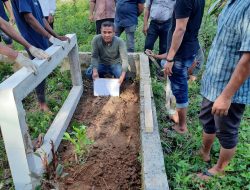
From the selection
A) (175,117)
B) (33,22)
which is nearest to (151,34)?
(175,117)

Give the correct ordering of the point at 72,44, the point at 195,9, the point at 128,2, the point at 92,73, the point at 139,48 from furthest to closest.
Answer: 1. the point at 139,48
2. the point at 128,2
3. the point at 92,73
4. the point at 72,44
5. the point at 195,9

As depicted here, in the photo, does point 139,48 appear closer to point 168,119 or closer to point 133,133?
point 168,119

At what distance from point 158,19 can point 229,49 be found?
9.54 feet

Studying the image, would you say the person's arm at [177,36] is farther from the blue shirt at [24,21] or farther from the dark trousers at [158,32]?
the dark trousers at [158,32]

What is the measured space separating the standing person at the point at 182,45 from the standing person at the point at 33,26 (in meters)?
1.33

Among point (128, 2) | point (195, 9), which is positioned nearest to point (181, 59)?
point (195, 9)

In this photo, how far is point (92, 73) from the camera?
466 cm

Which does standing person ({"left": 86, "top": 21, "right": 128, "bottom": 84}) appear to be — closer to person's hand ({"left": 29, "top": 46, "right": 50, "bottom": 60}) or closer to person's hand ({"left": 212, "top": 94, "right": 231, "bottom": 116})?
person's hand ({"left": 29, "top": 46, "right": 50, "bottom": 60})

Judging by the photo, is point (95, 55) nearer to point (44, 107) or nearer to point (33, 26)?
point (44, 107)

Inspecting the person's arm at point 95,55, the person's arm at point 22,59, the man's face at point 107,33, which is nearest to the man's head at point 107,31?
the man's face at point 107,33

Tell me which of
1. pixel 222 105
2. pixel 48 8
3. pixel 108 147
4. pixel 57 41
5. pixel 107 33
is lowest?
pixel 108 147

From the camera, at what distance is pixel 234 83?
6.77 ft

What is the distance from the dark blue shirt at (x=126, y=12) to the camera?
17.3ft

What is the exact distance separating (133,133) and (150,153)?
84 cm
